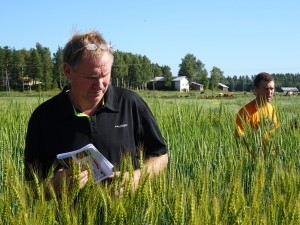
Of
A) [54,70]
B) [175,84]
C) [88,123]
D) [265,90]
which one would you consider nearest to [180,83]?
[175,84]

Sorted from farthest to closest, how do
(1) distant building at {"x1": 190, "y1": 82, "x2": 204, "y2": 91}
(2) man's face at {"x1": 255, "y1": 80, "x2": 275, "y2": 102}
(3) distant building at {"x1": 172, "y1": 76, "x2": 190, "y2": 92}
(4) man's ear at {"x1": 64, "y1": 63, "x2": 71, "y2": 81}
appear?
(1) distant building at {"x1": 190, "y1": 82, "x2": 204, "y2": 91} < (3) distant building at {"x1": 172, "y1": 76, "x2": 190, "y2": 92} < (2) man's face at {"x1": 255, "y1": 80, "x2": 275, "y2": 102} < (4) man's ear at {"x1": 64, "y1": 63, "x2": 71, "y2": 81}

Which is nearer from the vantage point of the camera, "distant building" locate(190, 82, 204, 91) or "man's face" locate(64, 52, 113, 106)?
"man's face" locate(64, 52, 113, 106)

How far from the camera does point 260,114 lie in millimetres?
3336

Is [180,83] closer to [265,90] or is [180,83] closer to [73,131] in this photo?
[265,90]

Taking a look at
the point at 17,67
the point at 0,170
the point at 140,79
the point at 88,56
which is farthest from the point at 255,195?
the point at 140,79

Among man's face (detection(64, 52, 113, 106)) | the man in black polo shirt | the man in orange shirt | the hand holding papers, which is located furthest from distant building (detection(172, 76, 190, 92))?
the hand holding papers

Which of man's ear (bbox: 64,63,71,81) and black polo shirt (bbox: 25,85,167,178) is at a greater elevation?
man's ear (bbox: 64,63,71,81)

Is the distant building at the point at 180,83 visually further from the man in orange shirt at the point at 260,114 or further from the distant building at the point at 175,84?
the man in orange shirt at the point at 260,114

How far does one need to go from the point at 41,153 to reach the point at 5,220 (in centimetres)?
68

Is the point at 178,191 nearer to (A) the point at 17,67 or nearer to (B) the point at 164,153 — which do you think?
(B) the point at 164,153

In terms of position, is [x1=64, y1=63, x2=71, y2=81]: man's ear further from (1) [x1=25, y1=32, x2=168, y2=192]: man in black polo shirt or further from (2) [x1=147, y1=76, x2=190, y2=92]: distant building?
(2) [x1=147, y1=76, x2=190, y2=92]: distant building

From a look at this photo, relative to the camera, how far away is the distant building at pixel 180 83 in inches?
3526

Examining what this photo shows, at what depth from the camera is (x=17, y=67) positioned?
2576 inches

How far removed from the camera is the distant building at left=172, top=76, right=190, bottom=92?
294 ft
